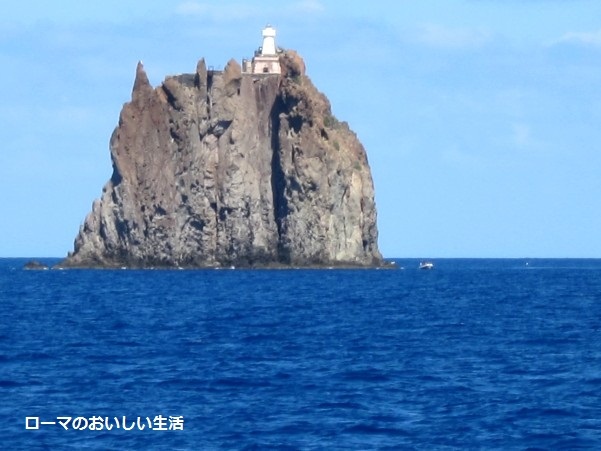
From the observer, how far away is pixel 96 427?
26.6m

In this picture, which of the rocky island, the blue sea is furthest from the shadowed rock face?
the blue sea

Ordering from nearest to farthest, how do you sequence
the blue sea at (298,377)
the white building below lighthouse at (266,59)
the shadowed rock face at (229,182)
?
the blue sea at (298,377), the shadowed rock face at (229,182), the white building below lighthouse at (266,59)

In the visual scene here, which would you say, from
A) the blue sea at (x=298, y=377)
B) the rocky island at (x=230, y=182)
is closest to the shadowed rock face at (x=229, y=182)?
the rocky island at (x=230, y=182)

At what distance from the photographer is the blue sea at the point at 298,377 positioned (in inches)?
1037

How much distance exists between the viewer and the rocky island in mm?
122500

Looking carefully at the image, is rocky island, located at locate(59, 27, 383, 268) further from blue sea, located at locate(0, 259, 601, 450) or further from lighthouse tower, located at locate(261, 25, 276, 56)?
blue sea, located at locate(0, 259, 601, 450)

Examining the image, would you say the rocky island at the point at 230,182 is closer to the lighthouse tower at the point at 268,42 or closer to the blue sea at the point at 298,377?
the lighthouse tower at the point at 268,42

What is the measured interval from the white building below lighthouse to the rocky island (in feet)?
8.32

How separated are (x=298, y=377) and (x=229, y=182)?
294ft

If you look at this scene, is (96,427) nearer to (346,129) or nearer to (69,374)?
(69,374)

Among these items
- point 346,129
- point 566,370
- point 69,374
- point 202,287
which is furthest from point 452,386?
point 346,129

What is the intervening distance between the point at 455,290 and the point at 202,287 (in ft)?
59.1

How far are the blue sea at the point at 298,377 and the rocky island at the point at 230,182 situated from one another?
5337 cm

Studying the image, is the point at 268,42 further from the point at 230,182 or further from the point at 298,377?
the point at 298,377
